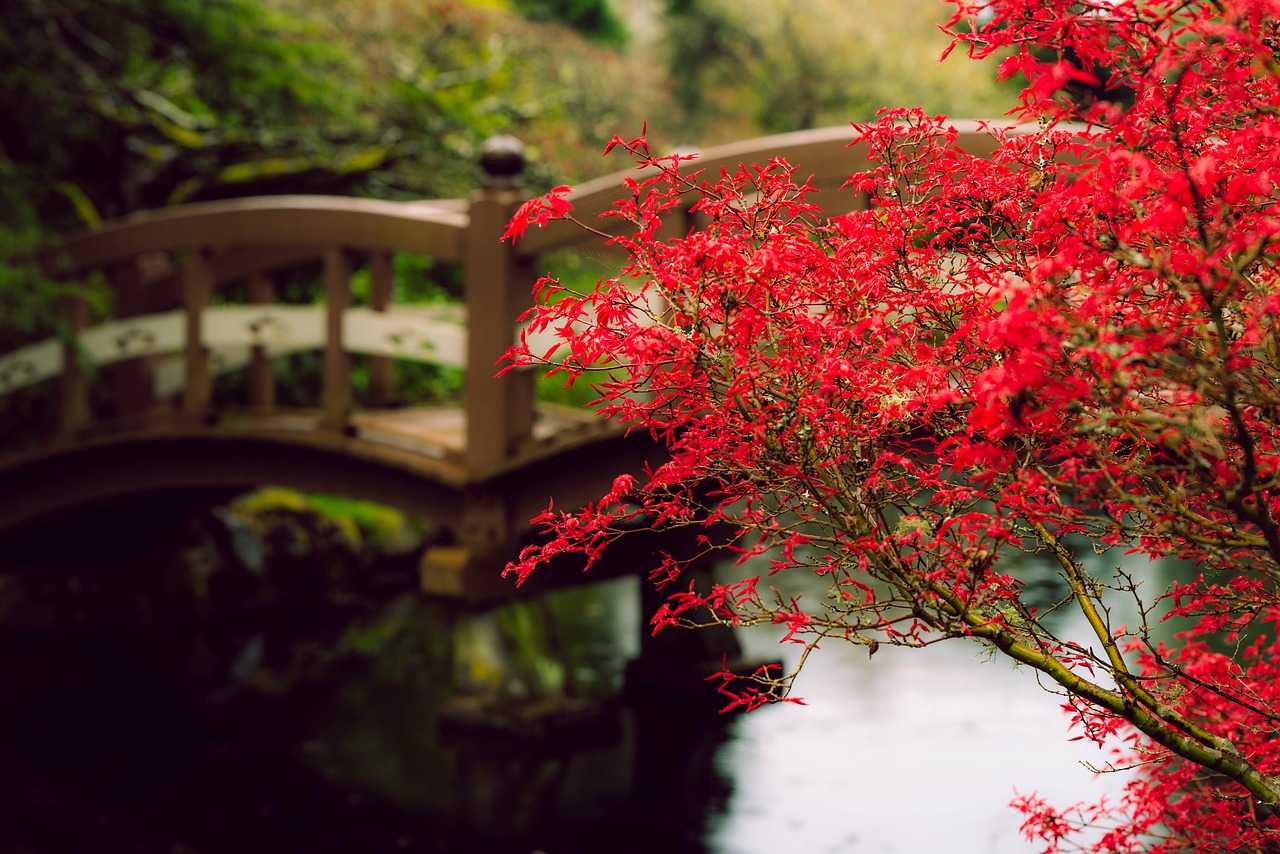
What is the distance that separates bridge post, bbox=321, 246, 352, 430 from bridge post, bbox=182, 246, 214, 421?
1.03 metres

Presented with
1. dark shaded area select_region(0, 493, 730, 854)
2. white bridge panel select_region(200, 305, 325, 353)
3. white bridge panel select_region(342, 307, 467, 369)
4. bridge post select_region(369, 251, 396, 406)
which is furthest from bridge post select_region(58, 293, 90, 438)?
white bridge panel select_region(342, 307, 467, 369)

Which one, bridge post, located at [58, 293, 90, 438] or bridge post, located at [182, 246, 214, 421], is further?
bridge post, located at [58, 293, 90, 438]

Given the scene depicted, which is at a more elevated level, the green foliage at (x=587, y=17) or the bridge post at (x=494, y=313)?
the green foliage at (x=587, y=17)

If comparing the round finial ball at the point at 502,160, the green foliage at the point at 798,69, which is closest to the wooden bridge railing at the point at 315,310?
the round finial ball at the point at 502,160

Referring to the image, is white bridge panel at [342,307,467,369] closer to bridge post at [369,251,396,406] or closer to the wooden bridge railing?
the wooden bridge railing

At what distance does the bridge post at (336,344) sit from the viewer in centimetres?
780

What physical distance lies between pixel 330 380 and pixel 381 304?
862 millimetres

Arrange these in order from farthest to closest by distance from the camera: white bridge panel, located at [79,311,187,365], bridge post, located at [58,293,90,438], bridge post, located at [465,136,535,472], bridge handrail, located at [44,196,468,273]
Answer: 1. bridge post, located at [58,293,90,438]
2. white bridge panel, located at [79,311,187,365]
3. bridge handrail, located at [44,196,468,273]
4. bridge post, located at [465,136,535,472]

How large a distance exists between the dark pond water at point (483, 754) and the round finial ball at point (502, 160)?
2834mm

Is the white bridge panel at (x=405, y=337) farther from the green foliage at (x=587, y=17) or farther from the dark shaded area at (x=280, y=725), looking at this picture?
the green foliage at (x=587, y=17)

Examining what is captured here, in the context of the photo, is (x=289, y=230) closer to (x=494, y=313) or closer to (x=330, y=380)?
(x=330, y=380)

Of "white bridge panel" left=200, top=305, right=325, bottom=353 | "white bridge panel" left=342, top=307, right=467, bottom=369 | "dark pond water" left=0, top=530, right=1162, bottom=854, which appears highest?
"white bridge panel" left=200, top=305, right=325, bottom=353

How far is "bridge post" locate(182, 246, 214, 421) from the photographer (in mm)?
8312

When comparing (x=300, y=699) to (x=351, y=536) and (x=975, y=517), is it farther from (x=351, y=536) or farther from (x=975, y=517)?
(x=975, y=517)
